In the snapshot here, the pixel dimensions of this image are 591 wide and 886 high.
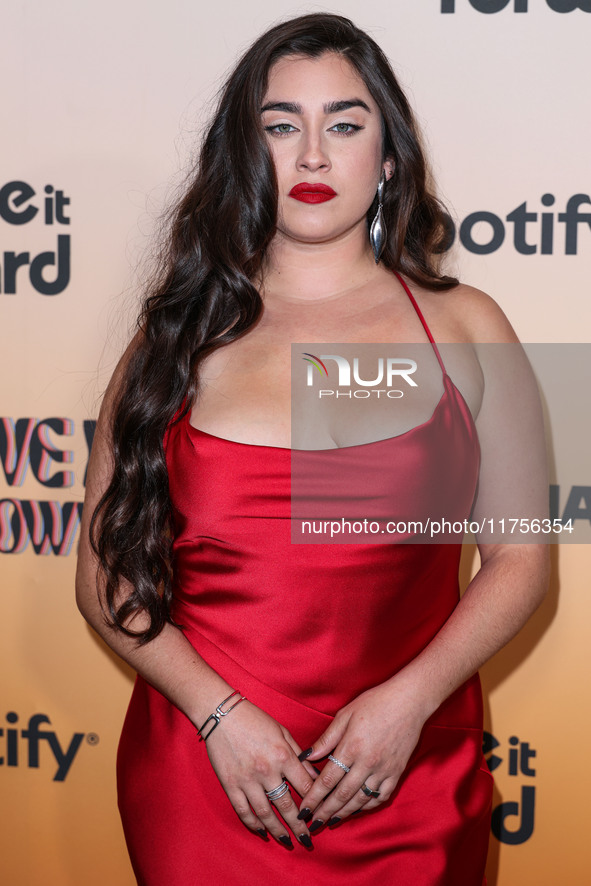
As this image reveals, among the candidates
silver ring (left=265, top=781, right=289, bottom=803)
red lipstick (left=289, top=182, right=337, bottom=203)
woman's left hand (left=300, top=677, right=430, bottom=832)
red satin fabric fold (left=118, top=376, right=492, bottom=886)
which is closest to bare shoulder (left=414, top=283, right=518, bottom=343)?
red satin fabric fold (left=118, top=376, right=492, bottom=886)

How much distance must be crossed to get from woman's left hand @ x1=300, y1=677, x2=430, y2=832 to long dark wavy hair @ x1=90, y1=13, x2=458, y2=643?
0.99ft

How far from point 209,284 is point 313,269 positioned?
0.16 meters

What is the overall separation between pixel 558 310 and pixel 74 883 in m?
1.53

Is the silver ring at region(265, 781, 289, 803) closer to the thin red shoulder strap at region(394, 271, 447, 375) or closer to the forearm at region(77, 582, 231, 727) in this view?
the forearm at region(77, 582, 231, 727)

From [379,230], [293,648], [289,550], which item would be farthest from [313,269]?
[293,648]

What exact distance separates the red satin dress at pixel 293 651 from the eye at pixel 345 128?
0.39m

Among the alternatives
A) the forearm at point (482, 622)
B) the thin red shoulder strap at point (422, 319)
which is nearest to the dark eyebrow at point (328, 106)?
the thin red shoulder strap at point (422, 319)

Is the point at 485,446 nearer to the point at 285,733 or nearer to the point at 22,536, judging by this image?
the point at 285,733

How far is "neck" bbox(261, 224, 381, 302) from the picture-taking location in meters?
1.36

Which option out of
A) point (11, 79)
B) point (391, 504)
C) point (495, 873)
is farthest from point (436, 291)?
point (495, 873)

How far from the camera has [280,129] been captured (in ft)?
4.25

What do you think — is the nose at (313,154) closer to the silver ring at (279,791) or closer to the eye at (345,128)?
the eye at (345,128)

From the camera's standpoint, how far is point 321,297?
1.38 meters

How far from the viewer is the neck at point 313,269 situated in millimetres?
1361
